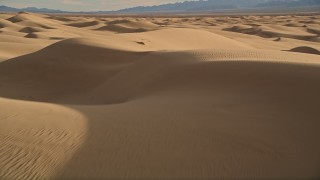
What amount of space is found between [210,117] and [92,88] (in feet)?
15.1

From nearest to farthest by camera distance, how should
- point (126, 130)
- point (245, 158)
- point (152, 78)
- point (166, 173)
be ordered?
point (166, 173) → point (245, 158) → point (126, 130) → point (152, 78)

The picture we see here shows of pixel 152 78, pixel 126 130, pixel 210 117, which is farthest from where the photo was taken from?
pixel 152 78

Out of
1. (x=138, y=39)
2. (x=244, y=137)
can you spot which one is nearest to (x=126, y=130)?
(x=244, y=137)

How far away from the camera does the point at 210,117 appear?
3.79m

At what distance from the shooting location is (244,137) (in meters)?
3.17

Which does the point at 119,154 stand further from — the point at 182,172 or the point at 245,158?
the point at 245,158

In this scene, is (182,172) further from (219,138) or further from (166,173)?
(219,138)

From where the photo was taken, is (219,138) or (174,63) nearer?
(219,138)

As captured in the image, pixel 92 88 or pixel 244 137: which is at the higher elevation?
pixel 244 137

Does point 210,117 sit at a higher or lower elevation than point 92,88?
higher

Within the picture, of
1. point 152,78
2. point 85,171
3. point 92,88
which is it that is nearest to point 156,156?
point 85,171

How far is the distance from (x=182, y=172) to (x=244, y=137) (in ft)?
2.73

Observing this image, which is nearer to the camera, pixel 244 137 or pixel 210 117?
pixel 244 137

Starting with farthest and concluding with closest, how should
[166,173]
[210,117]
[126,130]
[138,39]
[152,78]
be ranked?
1. [138,39]
2. [152,78]
3. [210,117]
4. [126,130]
5. [166,173]
